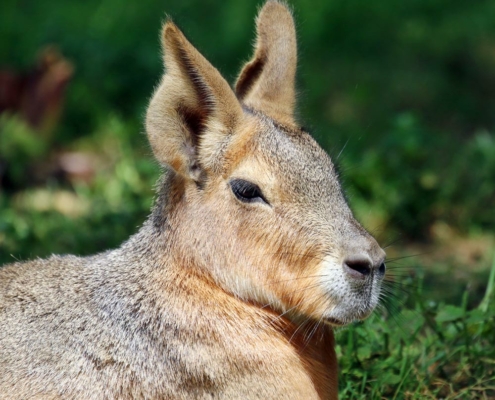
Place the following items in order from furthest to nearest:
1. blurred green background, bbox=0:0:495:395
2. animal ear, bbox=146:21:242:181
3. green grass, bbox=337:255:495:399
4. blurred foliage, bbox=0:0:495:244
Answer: blurred foliage, bbox=0:0:495:244
blurred green background, bbox=0:0:495:395
green grass, bbox=337:255:495:399
animal ear, bbox=146:21:242:181

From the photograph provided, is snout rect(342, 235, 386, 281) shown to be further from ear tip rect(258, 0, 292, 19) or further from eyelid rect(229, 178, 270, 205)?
ear tip rect(258, 0, 292, 19)

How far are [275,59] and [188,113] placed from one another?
0.68m

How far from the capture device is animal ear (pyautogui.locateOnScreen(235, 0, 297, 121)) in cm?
416

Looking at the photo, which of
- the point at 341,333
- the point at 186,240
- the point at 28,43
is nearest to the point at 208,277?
the point at 186,240

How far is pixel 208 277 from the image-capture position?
3.57 meters

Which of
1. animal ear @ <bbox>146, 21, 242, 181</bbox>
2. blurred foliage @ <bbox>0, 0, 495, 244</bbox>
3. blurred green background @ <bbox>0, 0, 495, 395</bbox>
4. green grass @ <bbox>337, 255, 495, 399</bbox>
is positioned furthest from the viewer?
blurred foliage @ <bbox>0, 0, 495, 244</bbox>

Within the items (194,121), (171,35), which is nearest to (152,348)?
(194,121)

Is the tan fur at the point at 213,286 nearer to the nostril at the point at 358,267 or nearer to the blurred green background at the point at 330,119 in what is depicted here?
the nostril at the point at 358,267

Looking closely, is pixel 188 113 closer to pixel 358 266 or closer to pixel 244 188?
pixel 244 188

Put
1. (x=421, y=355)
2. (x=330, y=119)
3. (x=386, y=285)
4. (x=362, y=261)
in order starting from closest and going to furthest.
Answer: (x=362, y=261) → (x=421, y=355) → (x=386, y=285) → (x=330, y=119)

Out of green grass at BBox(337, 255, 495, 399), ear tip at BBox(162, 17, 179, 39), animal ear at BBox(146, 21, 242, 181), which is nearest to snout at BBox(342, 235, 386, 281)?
animal ear at BBox(146, 21, 242, 181)

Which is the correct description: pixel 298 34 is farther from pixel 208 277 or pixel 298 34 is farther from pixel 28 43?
pixel 28 43

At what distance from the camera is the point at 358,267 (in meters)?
3.34

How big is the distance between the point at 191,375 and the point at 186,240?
503 mm
